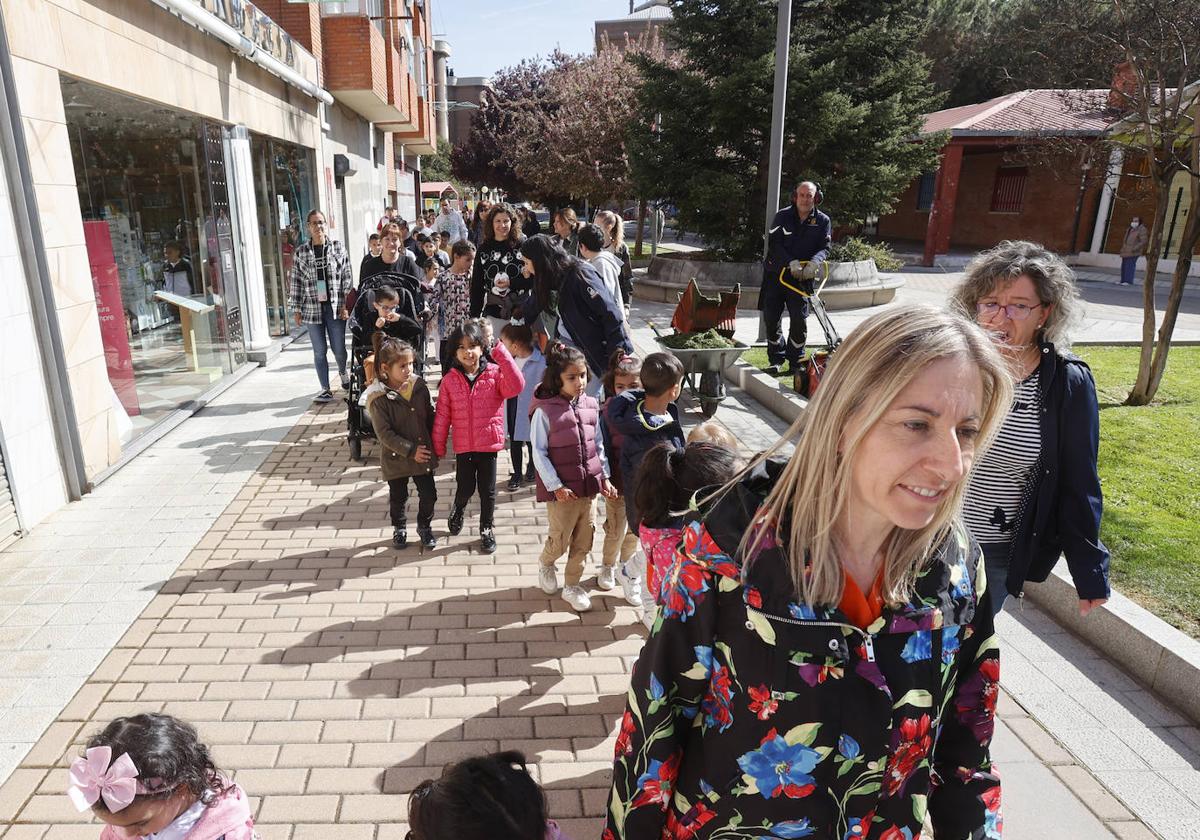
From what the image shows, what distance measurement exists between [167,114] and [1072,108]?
946cm

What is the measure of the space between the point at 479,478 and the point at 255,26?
7930 mm

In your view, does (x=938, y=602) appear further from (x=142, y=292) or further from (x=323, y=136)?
(x=323, y=136)

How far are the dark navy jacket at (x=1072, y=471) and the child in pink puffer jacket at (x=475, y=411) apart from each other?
3.15 metres

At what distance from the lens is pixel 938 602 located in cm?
154

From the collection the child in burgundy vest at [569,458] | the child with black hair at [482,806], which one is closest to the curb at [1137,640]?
the child in burgundy vest at [569,458]

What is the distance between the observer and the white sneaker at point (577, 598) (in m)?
4.45

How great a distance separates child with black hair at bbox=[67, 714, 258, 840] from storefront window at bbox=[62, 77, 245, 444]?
563 cm

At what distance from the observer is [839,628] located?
1.45 m

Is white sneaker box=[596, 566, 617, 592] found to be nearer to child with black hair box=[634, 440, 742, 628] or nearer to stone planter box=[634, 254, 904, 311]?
child with black hair box=[634, 440, 742, 628]

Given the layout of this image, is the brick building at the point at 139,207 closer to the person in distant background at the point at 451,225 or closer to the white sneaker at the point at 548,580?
the person in distant background at the point at 451,225

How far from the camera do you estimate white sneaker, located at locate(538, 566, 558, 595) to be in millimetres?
4633

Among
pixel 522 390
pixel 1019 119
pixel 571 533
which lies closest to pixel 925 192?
pixel 1019 119

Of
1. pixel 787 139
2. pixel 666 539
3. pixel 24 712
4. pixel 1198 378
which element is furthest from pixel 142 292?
pixel 787 139

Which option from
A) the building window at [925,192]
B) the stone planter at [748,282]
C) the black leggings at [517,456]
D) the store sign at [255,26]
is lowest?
the black leggings at [517,456]
